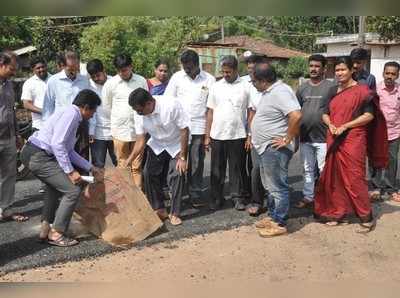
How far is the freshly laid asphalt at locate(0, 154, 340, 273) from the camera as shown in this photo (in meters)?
4.08

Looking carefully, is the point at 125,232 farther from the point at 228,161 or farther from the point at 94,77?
the point at 94,77

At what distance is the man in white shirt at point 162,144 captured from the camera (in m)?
4.66

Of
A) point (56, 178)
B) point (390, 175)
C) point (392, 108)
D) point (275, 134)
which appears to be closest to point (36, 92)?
point (56, 178)

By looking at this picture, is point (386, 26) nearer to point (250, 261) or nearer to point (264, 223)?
point (264, 223)

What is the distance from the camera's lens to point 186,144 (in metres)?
4.75

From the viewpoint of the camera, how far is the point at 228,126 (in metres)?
5.08

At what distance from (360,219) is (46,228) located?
3.02 meters

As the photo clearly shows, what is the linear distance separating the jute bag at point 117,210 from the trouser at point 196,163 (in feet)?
3.10

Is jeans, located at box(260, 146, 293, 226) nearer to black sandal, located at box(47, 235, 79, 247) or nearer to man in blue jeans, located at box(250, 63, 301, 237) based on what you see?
man in blue jeans, located at box(250, 63, 301, 237)

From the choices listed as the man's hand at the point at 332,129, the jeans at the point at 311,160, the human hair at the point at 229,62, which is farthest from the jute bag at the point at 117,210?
the man's hand at the point at 332,129

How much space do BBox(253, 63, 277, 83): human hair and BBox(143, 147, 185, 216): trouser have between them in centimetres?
116

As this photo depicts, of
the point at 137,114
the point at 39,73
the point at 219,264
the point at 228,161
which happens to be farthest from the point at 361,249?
the point at 39,73

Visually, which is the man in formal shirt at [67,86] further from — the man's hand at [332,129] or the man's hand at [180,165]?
the man's hand at [332,129]
